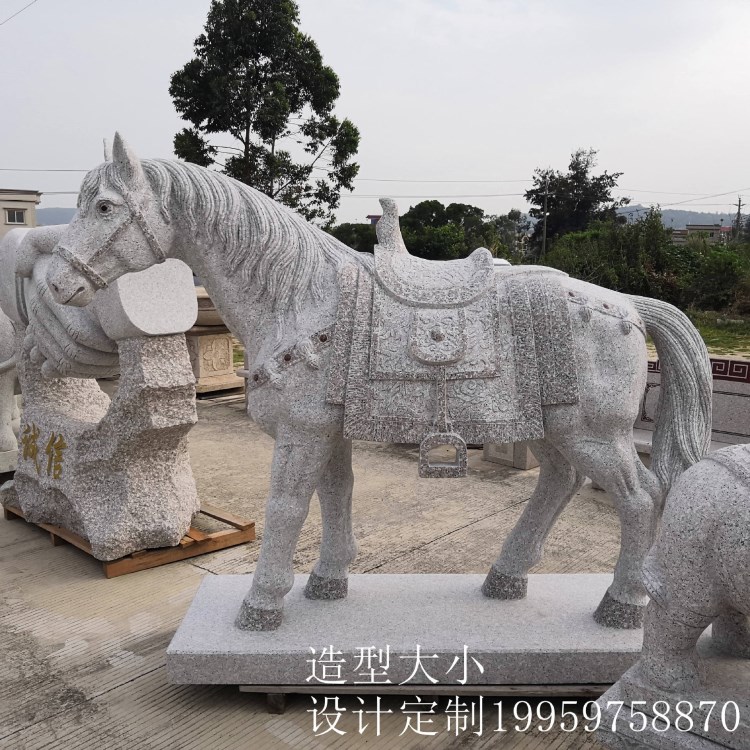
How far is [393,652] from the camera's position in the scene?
2.13 m

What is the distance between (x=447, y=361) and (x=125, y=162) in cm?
109

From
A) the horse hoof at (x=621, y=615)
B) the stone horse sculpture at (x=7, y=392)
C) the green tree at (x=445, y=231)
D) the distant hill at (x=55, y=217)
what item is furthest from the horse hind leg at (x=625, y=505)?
the distant hill at (x=55, y=217)

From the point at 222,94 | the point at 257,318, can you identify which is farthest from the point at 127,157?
the point at 222,94

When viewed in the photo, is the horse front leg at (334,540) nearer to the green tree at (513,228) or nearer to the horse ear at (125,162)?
the horse ear at (125,162)

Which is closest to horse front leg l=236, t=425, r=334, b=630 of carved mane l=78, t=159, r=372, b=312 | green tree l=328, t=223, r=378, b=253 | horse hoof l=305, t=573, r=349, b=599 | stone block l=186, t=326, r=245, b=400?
horse hoof l=305, t=573, r=349, b=599

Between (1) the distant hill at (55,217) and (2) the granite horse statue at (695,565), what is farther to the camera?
(1) the distant hill at (55,217)

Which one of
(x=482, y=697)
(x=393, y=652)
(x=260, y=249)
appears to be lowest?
(x=482, y=697)

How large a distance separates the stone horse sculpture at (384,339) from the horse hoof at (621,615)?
17 cm

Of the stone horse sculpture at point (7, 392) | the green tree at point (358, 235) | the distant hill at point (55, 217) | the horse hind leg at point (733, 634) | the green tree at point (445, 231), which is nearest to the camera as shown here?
the horse hind leg at point (733, 634)

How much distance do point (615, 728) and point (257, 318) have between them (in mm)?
1516

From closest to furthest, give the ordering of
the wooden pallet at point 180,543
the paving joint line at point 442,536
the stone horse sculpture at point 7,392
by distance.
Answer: the wooden pallet at point 180,543, the paving joint line at point 442,536, the stone horse sculpture at point 7,392

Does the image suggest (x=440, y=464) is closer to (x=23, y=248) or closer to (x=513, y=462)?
(x=23, y=248)

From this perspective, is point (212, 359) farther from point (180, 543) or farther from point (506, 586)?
point (506, 586)

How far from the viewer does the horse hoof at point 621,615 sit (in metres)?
2.24
